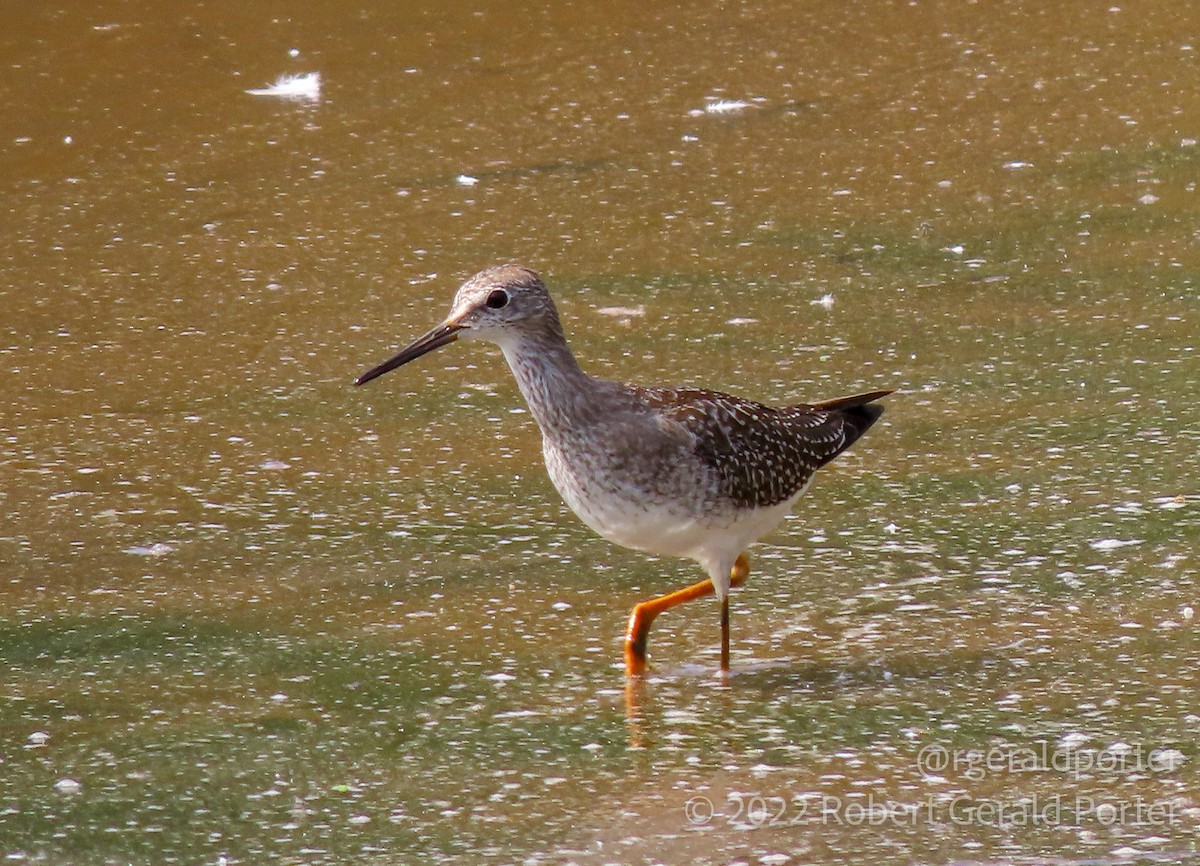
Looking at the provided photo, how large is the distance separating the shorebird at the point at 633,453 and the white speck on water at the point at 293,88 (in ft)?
15.0

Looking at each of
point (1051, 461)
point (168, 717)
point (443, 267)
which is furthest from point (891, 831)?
point (443, 267)

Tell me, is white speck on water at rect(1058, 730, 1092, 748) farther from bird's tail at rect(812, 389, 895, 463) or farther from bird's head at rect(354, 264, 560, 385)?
bird's head at rect(354, 264, 560, 385)

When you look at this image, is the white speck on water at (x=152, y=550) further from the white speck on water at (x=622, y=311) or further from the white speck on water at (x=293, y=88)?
the white speck on water at (x=293, y=88)

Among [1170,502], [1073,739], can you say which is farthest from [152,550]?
[1170,502]

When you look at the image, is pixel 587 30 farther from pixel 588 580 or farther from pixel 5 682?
pixel 5 682

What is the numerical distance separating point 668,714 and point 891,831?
782 mm

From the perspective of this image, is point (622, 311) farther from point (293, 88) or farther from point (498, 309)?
point (293, 88)

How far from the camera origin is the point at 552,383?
4812 millimetres

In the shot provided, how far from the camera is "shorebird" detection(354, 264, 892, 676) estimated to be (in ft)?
15.5

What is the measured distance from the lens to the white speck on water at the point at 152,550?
5.42m

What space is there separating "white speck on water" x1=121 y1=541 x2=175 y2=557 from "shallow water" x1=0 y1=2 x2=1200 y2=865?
17 mm

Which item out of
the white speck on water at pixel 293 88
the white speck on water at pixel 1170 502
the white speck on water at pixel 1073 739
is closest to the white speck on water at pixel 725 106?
the white speck on water at pixel 293 88

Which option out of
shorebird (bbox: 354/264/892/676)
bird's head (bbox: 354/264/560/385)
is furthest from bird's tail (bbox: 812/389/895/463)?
bird's head (bbox: 354/264/560/385)

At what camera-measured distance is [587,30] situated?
991 cm
